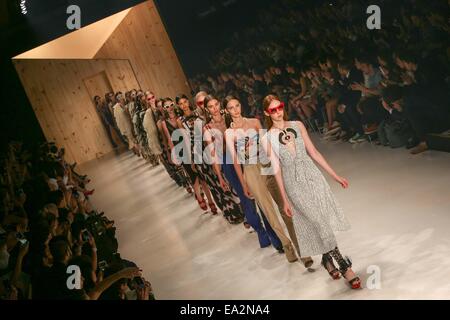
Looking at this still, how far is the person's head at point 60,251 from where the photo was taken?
4078 mm

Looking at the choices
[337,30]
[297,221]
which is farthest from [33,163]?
[297,221]

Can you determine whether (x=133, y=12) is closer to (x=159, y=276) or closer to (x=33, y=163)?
(x=33, y=163)

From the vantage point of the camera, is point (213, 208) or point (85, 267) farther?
point (213, 208)

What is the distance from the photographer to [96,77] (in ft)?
35.2

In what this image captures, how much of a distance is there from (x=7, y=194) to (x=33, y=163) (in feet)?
7.48

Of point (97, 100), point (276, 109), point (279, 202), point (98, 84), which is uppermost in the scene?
point (98, 84)

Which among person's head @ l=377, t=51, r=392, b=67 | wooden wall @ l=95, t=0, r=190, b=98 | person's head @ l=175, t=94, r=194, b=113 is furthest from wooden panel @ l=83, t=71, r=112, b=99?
person's head @ l=377, t=51, r=392, b=67

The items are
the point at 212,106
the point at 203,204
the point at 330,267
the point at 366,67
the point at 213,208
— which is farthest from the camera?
the point at 203,204

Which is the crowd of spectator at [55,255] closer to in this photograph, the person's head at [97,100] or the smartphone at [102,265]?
the smartphone at [102,265]

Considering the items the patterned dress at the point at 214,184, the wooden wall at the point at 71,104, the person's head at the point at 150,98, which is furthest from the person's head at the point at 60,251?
the wooden wall at the point at 71,104

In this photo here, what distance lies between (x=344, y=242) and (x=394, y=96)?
2.27 metres

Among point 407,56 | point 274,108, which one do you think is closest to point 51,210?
point 274,108

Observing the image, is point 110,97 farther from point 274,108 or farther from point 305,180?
point 305,180

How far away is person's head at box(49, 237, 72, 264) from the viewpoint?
408 centimetres
